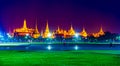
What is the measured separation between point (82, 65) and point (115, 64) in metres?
3.33

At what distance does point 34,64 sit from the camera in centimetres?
3994

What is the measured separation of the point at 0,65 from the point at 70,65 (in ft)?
21.6

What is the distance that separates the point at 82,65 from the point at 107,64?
2625 millimetres

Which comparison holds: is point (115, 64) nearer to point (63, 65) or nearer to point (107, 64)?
point (107, 64)

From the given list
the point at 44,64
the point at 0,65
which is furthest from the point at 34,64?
the point at 0,65

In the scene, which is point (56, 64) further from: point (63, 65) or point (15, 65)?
point (15, 65)

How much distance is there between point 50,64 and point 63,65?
186cm

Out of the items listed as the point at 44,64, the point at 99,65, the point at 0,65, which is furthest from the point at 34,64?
the point at 99,65

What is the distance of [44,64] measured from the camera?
39781 mm

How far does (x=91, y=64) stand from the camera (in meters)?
39.7

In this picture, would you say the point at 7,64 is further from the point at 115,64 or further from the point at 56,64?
the point at 115,64

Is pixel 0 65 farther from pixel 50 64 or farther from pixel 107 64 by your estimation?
pixel 107 64

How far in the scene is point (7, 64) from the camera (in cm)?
3981

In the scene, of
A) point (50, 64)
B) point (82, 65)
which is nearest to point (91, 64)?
point (82, 65)
